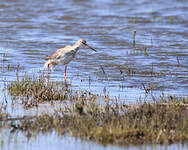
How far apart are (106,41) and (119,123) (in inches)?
398

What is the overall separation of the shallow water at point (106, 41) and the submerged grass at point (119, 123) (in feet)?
3.24

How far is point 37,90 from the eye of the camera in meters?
8.65

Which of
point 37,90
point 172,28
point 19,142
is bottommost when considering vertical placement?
point 19,142

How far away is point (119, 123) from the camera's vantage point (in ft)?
21.8

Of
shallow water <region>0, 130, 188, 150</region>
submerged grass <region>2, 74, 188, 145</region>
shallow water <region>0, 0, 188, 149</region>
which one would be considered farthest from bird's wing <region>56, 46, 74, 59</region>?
shallow water <region>0, 130, 188, 150</region>

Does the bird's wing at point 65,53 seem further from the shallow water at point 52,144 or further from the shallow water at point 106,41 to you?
the shallow water at point 52,144

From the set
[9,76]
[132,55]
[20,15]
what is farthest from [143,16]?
[9,76]

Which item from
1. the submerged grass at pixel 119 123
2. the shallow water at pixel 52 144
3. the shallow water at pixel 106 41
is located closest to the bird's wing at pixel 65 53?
the shallow water at pixel 106 41

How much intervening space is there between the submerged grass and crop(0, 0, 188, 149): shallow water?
99cm

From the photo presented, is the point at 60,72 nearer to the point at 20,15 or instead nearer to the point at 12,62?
the point at 12,62

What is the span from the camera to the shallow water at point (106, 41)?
10891 mm

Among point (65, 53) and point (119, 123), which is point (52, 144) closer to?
point (119, 123)

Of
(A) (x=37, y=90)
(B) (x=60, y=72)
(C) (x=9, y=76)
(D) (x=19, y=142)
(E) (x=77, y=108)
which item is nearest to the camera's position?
(D) (x=19, y=142)

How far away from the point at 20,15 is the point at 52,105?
1465 cm
